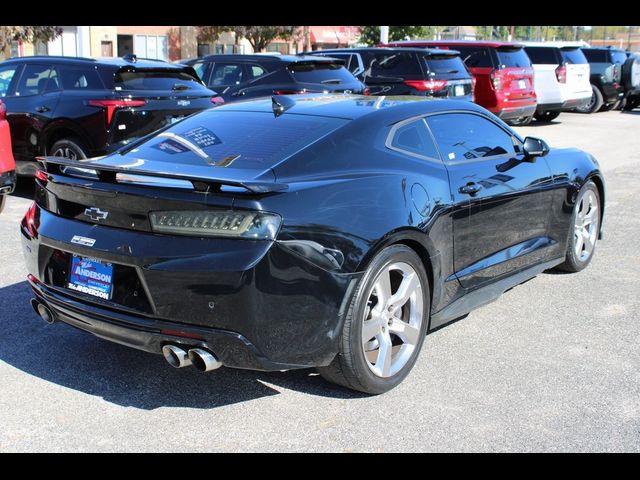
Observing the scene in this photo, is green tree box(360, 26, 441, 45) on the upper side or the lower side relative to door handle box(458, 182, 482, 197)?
upper

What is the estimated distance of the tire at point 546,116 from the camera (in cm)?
2181

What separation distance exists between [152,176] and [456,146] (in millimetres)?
2062

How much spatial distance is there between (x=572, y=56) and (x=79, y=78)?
15.3 meters

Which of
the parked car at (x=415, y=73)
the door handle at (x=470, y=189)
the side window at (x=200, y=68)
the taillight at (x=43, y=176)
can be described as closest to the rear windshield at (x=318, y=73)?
the side window at (x=200, y=68)

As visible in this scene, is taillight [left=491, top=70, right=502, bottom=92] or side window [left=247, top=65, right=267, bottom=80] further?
taillight [left=491, top=70, right=502, bottom=92]

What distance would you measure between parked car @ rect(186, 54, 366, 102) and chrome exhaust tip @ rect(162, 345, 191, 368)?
8.93m

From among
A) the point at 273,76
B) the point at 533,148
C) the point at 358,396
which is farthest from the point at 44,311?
the point at 273,76

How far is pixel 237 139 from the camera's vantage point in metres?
4.58

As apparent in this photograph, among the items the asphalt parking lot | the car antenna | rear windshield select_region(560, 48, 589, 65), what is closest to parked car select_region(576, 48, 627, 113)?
rear windshield select_region(560, 48, 589, 65)

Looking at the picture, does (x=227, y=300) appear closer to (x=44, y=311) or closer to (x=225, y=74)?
(x=44, y=311)

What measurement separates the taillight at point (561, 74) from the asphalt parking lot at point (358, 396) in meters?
15.4

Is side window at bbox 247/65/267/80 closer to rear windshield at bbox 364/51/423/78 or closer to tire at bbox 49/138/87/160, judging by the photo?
rear windshield at bbox 364/51/423/78

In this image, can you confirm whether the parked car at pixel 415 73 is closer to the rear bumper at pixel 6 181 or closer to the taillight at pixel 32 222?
the rear bumper at pixel 6 181

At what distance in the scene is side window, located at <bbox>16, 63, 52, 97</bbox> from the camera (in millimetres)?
9695
